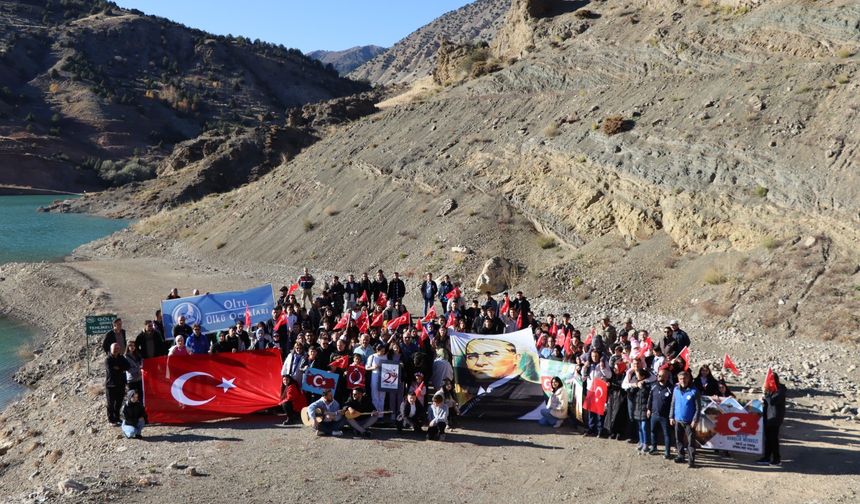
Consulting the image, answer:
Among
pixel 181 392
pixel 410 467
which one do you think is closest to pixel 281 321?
pixel 181 392

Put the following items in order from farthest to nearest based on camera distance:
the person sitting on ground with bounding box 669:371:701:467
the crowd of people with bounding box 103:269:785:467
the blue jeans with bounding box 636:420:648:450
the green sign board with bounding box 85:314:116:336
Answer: the green sign board with bounding box 85:314:116:336
the blue jeans with bounding box 636:420:648:450
the crowd of people with bounding box 103:269:785:467
the person sitting on ground with bounding box 669:371:701:467

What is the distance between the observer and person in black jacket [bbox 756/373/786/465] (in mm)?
10062

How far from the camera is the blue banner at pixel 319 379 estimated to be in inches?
464

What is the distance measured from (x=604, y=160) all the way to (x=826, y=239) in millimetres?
9125

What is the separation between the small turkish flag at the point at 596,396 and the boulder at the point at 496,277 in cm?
1296

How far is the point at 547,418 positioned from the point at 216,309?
7.81 metres

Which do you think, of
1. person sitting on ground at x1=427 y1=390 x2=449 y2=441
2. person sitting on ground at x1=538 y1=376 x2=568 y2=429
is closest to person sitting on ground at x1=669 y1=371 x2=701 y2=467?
person sitting on ground at x1=538 y1=376 x2=568 y2=429

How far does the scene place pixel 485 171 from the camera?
105 ft

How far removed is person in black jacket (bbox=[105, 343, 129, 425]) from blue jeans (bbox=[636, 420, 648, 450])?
26.7 feet

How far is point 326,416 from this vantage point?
11375 mm

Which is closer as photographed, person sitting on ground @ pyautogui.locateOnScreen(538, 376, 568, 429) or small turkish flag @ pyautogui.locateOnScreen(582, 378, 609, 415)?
small turkish flag @ pyautogui.locateOnScreen(582, 378, 609, 415)

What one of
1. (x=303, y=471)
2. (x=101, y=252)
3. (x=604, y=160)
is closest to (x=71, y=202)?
(x=101, y=252)

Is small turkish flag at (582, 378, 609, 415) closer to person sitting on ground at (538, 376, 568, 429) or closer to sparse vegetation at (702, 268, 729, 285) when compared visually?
person sitting on ground at (538, 376, 568, 429)

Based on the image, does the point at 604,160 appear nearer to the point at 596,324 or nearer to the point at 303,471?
the point at 596,324
